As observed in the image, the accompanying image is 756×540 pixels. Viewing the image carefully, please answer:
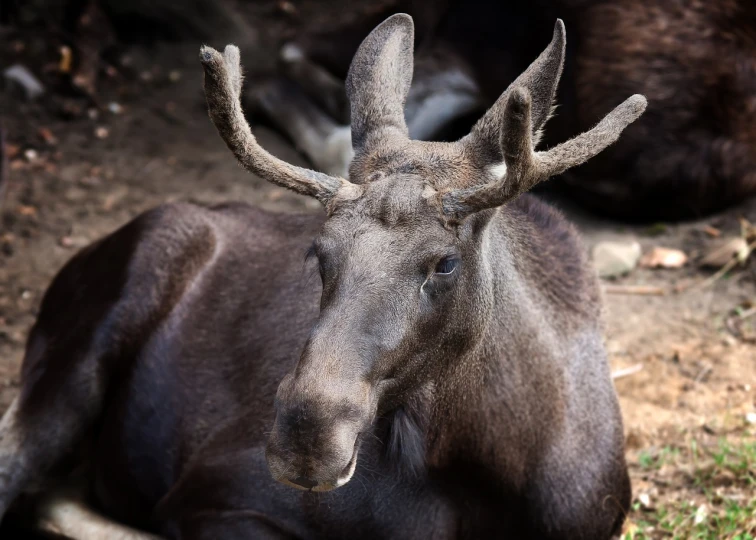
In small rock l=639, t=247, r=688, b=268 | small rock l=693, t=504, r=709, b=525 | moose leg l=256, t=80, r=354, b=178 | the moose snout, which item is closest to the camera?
the moose snout

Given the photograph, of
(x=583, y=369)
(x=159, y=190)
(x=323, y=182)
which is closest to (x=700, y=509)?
(x=583, y=369)

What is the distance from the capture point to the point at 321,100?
8508 mm

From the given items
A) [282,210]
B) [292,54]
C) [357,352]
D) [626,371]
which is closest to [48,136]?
[292,54]

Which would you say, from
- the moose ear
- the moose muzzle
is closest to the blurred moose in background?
the moose ear

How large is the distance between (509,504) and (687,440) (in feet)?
4.92

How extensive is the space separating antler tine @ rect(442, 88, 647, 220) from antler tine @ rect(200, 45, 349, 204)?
0.41m

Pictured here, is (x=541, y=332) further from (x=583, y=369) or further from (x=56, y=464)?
(x=56, y=464)

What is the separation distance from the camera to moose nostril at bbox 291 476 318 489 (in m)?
3.08

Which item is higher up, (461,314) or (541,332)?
(461,314)

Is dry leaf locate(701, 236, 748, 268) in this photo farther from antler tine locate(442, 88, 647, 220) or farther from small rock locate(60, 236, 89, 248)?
small rock locate(60, 236, 89, 248)

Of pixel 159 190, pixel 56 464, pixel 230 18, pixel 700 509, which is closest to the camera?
pixel 700 509

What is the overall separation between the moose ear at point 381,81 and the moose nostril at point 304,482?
3.95 ft

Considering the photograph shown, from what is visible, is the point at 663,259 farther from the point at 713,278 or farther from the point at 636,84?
the point at 636,84

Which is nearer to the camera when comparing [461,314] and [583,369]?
[461,314]
